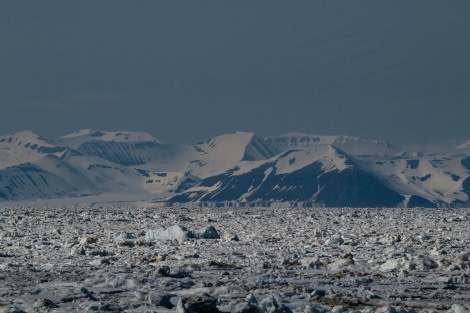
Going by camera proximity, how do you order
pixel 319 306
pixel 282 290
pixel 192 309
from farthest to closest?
1. pixel 282 290
2. pixel 319 306
3. pixel 192 309

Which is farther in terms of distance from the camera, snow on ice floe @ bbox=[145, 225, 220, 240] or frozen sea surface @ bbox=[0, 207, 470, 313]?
snow on ice floe @ bbox=[145, 225, 220, 240]

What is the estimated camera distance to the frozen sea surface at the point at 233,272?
16859 millimetres

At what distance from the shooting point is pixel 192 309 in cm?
1536

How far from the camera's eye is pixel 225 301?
56.2 ft

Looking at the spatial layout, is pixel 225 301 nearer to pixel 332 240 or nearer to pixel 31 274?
pixel 31 274

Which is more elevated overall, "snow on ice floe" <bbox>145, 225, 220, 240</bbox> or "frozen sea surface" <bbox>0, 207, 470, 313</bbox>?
"snow on ice floe" <bbox>145, 225, 220, 240</bbox>

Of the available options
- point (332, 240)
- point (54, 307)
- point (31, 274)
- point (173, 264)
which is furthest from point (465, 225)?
point (54, 307)

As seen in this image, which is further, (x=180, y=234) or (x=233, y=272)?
(x=180, y=234)

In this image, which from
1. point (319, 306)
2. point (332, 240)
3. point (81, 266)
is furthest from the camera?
point (332, 240)

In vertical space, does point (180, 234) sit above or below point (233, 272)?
above

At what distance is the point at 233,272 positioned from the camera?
71.7 feet

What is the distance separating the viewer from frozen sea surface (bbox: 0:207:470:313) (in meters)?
16.9

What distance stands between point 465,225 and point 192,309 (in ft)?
99.7

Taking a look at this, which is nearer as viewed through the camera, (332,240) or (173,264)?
(173,264)
